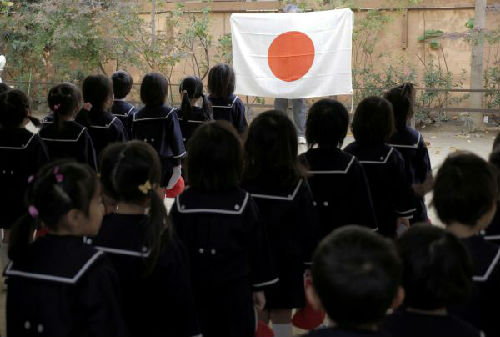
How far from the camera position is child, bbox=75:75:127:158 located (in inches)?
181

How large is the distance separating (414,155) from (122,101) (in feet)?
8.56

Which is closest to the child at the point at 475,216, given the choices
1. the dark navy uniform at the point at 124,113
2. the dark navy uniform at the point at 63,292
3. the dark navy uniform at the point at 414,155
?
the dark navy uniform at the point at 63,292

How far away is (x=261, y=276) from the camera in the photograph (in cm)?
267

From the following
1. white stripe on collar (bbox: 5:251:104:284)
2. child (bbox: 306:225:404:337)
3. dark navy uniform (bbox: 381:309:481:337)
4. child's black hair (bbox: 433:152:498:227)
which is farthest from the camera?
child's black hair (bbox: 433:152:498:227)

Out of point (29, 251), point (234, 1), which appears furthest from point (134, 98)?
point (29, 251)

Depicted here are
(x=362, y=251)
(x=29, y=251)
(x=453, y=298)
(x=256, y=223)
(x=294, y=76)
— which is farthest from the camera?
(x=294, y=76)

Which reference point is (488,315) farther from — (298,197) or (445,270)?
(298,197)

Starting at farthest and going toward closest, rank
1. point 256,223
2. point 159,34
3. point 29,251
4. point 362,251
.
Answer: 1. point 159,34
2. point 256,223
3. point 29,251
4. point 362,251

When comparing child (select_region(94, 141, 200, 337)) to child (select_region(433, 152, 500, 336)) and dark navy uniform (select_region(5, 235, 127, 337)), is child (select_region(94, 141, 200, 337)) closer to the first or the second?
dark navy uniform (select_region(5, 235, 127, 337))

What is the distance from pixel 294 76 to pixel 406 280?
23.5ft

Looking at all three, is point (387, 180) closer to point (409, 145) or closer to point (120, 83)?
point (409, 145)

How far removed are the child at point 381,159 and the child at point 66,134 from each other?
167cm

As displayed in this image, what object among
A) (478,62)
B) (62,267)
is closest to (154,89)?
(62,267)

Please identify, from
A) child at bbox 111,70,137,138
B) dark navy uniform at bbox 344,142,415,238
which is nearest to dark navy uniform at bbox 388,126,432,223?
dark navy uniform at bbox 344,142,415,238
